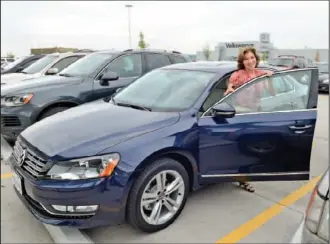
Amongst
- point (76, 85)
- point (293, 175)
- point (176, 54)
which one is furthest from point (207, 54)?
point (293, 175)

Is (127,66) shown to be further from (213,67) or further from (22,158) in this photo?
(22,158)

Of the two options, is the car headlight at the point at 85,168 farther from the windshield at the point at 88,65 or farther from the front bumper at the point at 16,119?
the windshield at the point at 88,65

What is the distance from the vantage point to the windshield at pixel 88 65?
570 centimetres

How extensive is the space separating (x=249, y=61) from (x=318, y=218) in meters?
2.44

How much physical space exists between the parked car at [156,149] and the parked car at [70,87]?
154cm

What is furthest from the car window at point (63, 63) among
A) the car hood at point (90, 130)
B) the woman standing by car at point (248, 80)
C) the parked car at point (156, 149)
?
the woman standing by car at point (248, 80)

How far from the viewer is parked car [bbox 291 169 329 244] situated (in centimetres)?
145

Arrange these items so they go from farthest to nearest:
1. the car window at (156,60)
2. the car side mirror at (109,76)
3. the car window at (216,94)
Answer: the car window at (156,60) → the car side mirror at (109,76) → the car window at (216,94)

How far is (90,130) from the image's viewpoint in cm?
285

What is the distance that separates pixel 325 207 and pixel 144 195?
1.56 metres

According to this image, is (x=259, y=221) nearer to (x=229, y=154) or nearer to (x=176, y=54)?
(x=229, y=154)

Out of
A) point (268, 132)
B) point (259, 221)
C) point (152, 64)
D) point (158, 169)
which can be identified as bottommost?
point (259, 221)

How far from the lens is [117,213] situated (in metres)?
2.60

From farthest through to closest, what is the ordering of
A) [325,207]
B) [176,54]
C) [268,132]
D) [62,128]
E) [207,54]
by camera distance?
[207,54]
[176,54]
[268,132]
[62,128]
[325,207]
